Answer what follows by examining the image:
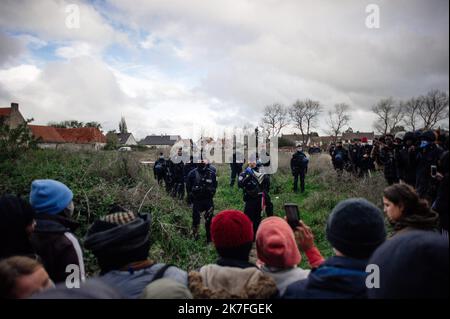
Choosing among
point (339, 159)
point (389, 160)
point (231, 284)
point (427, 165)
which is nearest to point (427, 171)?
point (427, 165)

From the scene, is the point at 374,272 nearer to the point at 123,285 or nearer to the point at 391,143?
the point at 123,285

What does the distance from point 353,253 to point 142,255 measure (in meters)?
1.36

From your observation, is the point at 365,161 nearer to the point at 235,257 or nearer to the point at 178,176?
the point at 178,176

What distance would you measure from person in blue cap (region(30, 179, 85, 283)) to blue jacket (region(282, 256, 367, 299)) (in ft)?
5.17

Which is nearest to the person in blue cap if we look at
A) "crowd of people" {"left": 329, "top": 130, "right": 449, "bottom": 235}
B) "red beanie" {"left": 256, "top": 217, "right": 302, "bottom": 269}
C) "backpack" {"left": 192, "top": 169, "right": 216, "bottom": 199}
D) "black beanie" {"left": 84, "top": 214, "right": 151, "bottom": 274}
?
"black beanie" {"left": 84, "top": 214, "right": 151, "bottom": 274}

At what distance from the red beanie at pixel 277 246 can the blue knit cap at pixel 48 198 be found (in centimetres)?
171

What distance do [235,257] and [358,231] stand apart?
2.68 feet

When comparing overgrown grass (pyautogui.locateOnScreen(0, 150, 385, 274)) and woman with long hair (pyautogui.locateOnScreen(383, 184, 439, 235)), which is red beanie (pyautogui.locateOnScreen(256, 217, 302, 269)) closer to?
woman with long hair (pyautogui.locateOnScreen(383, 184, 439, 235))

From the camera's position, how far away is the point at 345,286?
158cm

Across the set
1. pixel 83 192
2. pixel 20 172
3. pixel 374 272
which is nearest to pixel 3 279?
pixel 374 272

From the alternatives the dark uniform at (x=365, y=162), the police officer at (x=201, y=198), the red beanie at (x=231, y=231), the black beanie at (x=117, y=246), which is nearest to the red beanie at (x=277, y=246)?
the red beanie at (x=231, y=231)

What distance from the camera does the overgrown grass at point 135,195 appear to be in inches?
217

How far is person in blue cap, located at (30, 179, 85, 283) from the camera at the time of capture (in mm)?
2150

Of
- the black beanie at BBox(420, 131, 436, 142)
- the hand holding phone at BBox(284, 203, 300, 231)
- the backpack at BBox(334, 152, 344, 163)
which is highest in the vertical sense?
the black beanie at BBox(420, 131, 436, 142)
